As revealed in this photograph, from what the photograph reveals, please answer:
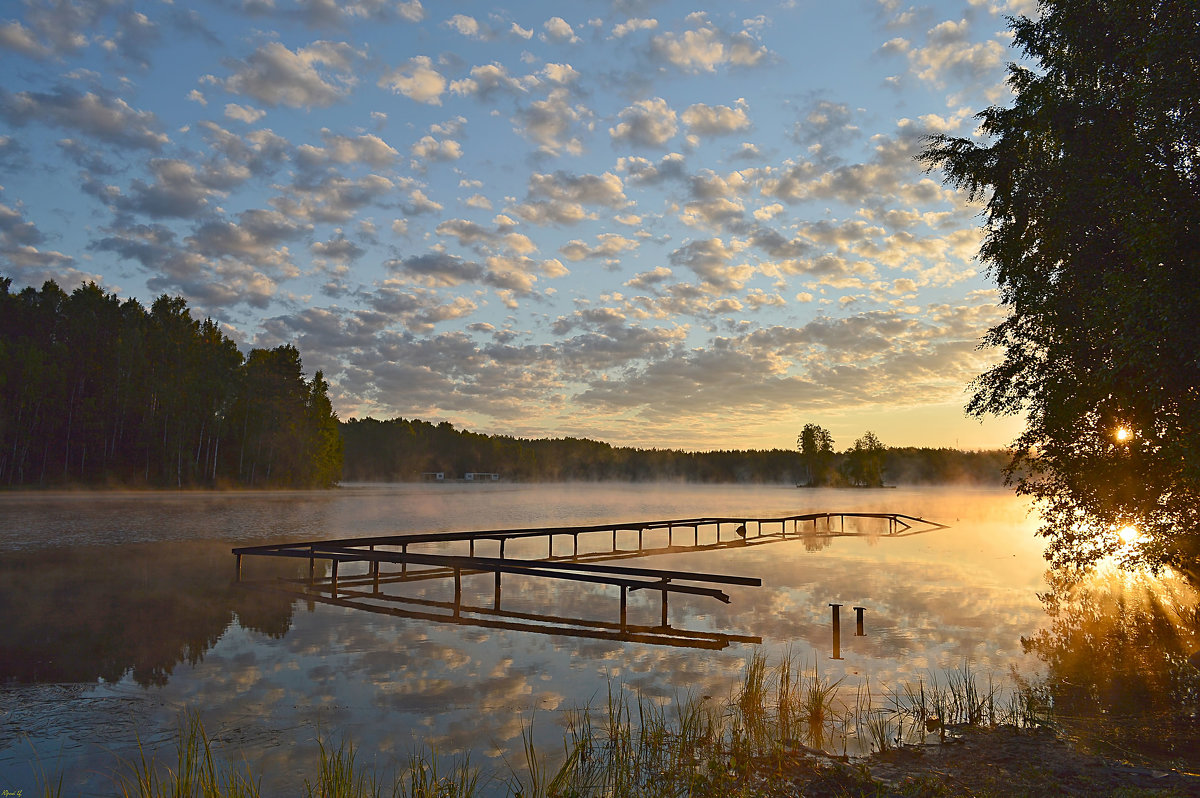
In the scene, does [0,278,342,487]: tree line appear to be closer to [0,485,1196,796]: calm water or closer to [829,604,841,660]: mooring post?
[0,485,1196,796]: calm water

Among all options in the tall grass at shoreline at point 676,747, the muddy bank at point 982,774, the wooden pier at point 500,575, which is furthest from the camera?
the wooden pier at point 500,575

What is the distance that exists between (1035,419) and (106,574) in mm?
27129

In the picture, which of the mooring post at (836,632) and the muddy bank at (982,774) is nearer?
the muddy bank at (982,774)

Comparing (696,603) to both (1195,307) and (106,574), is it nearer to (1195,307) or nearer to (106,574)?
(1195,307)

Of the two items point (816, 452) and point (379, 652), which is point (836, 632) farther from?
point (816, 452)

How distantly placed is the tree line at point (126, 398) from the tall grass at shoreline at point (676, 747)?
69.8 meters

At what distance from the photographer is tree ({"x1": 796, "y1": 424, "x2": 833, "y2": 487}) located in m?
162

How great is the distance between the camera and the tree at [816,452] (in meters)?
162

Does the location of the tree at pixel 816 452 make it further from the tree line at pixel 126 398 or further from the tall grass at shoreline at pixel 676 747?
the tall grass at shoreline at pixel 676 747

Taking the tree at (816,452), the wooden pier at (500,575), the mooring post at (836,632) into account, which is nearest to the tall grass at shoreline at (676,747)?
the mooring post at (836,632)

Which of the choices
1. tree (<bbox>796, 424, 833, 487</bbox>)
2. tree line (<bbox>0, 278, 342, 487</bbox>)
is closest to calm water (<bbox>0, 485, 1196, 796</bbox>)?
tree line (<bbox>0, 278, 342, 487</bbox>)

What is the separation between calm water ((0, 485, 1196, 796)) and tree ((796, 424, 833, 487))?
456ft

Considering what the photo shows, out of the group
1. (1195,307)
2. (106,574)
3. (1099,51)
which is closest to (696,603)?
(1195,307)

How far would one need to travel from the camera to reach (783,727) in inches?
366
